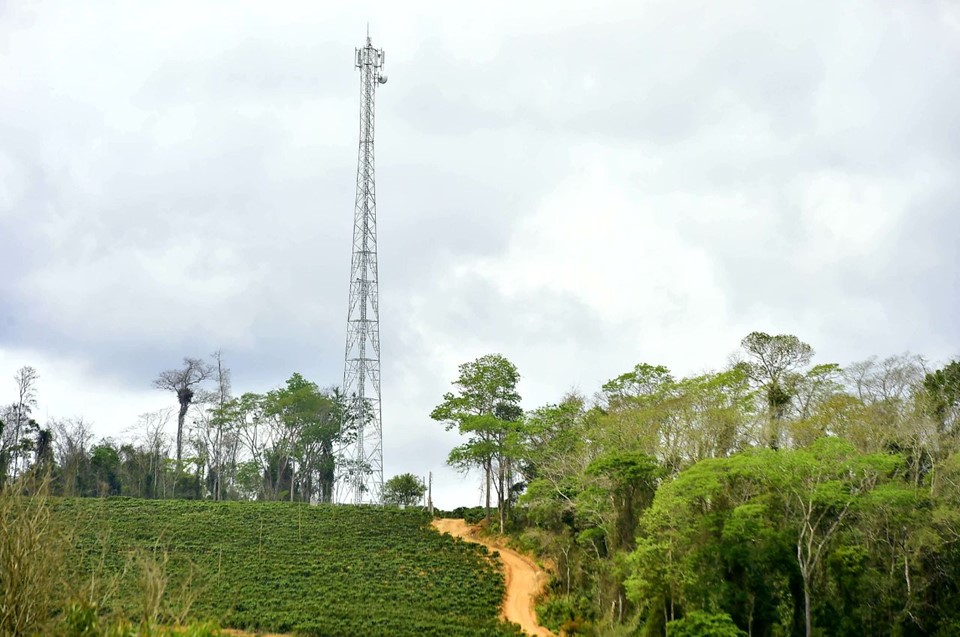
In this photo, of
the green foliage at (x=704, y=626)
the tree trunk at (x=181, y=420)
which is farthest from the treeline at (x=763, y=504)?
the tree trunk at (x=181, y=420)

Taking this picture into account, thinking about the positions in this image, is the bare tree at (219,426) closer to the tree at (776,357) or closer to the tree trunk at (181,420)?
the tree trunk at (181,420)

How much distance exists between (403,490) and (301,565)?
55.2ft

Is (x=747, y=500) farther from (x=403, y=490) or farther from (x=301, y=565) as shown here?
(x=403, y=490)

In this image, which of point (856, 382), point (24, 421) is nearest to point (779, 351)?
point (856, 382)

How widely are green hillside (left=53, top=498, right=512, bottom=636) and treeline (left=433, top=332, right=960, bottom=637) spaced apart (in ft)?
16.0

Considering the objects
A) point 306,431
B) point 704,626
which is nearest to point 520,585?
point 704,626

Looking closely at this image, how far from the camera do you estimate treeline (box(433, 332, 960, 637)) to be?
85.2 feet

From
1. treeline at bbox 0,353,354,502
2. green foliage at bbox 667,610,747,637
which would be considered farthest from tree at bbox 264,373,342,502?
green foliage at bbox 667,610,747,637

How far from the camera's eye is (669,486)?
26.8 m

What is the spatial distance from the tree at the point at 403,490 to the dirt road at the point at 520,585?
954cm

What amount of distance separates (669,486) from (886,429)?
874cm

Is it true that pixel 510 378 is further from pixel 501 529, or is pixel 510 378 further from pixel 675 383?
pixel 675 383

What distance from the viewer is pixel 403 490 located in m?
57.1

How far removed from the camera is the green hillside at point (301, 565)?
3283cm
